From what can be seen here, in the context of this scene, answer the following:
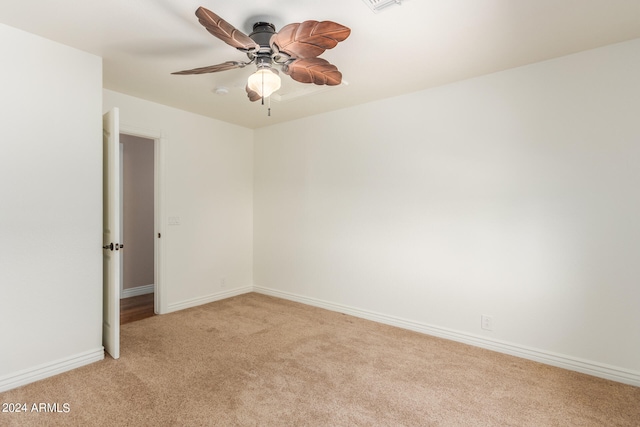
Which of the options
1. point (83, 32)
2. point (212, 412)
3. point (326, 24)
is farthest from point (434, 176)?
point (83, 32)

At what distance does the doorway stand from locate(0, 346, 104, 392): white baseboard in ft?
6.65

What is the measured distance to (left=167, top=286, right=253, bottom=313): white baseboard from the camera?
12.8 ft

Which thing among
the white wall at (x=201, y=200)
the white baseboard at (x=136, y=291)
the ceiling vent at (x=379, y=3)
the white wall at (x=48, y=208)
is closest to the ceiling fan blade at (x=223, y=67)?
the ceiling vent at (x=379, y=3)

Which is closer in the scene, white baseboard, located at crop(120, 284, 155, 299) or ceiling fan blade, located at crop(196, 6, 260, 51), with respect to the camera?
ceiling fan blade, located at crop(196, 6, 260, 51)

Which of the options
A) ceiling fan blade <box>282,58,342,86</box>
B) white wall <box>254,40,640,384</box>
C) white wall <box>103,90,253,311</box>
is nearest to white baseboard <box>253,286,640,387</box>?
white wall <box>254,40,640,384</box>

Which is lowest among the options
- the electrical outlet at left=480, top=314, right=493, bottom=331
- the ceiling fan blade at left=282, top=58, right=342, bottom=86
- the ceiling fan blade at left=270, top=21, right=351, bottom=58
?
the electrical outlet at left=480, top=314, right=493, bottom=331

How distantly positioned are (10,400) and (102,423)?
774 mm

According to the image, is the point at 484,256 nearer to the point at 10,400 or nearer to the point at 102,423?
the point at 102,423

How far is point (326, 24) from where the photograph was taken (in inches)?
63.1

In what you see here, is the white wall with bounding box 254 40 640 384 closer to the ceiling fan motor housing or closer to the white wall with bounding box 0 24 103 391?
the ceiling fan motor housing

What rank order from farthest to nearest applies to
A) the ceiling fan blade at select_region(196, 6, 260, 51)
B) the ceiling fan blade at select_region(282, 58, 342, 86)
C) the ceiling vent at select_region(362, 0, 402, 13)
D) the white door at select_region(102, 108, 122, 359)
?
the white door at select_region(102, 108, 122, 359)
the ceiling fan blade at select_region(282, 58, 342, 86)
the ceiling vent at select_region(362, 0, 402, 13)
the ceiling fan blade at select_region(196, 6, 260, 51)

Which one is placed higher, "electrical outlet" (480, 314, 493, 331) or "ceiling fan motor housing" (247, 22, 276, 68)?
"ceiling fan motor housing" (247, 22, 276, 68)

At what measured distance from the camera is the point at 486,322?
9.52ft

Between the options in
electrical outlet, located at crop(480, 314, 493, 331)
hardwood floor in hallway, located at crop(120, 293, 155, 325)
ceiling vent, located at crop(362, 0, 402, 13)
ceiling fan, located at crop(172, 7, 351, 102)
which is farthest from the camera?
hardwood floor in hallway, located at crop(120, 293, 155, 325)
